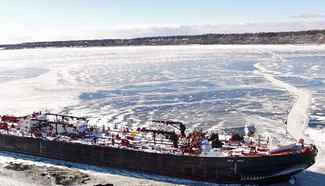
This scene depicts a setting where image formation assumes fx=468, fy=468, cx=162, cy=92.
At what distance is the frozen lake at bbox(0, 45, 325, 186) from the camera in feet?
124

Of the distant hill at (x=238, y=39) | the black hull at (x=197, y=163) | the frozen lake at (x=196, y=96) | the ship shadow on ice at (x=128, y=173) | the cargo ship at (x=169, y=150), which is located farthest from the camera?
the distant hill at (x=238, y=39)

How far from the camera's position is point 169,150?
28.2m

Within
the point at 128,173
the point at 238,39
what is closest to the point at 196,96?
the point at 128,173

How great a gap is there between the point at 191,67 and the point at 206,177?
50.7m

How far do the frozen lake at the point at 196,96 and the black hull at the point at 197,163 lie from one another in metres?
1.51

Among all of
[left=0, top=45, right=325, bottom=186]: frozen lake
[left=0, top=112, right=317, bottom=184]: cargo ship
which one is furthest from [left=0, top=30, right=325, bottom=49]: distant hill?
[left=0, top=112, right=317, bottom=184]: cargo ship

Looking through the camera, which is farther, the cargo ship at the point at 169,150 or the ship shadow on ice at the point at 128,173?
the ship shadow on ice at the point at 128,173

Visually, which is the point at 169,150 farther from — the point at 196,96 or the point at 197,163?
the point at 196,96

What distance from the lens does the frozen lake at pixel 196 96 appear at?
3769cm

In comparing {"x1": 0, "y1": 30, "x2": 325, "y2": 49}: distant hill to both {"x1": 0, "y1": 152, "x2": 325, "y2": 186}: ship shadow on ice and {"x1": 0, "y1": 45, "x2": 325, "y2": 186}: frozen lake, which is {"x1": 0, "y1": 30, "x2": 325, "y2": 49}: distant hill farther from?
{"x1": 0, "y1": 152, "x2": 325, "y2": 186}: ship shadow on ice

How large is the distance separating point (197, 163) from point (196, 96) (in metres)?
23.1

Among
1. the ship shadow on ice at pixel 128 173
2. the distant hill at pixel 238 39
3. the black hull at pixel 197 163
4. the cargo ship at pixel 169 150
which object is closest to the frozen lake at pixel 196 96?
the ship shadow on ice at pixel 128 173

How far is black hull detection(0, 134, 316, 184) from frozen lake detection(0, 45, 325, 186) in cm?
151

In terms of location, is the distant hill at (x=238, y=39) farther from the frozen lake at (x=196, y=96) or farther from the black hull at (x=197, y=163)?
the black hull at (x=197, y=163)
